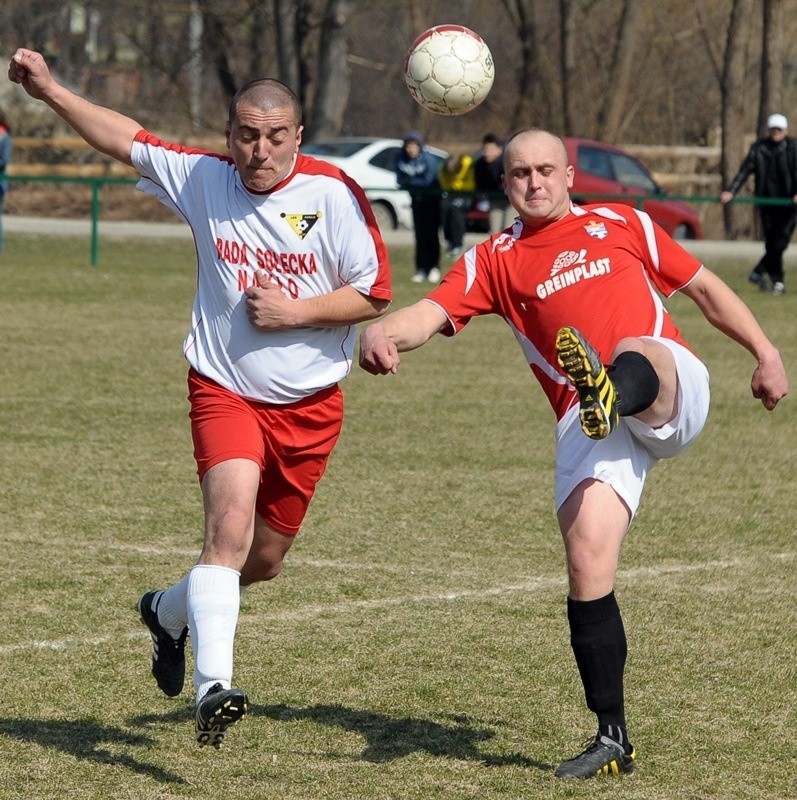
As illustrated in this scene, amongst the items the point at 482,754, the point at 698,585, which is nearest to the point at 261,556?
the point at 482,754

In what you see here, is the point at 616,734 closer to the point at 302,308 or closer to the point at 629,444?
the point at 629,444

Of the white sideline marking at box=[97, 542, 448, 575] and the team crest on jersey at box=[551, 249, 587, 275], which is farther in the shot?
the white sideline marking at box=[97, 542, 448, 575]

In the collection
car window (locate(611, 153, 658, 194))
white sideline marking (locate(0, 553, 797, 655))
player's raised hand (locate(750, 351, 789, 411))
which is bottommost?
white sideline marking (locate(0, 553, 797, 655))

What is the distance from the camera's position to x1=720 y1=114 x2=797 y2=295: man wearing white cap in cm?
2019

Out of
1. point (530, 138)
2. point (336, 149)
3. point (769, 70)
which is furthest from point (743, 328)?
point (336, 149)

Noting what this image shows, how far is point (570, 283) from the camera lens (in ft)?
16.5

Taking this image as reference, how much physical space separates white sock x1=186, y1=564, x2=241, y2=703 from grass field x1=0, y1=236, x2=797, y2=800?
0.34 m

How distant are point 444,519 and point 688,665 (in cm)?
257

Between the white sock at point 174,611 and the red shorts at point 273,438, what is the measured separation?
41 cm

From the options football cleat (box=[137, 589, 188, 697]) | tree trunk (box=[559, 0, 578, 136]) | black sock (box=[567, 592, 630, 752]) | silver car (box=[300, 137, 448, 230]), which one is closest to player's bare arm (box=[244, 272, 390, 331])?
football cleat (box=[137, 589, 188, 697])

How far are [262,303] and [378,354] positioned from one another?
565 mm

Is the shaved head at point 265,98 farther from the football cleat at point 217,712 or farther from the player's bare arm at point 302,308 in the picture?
the football cleat at point 217,712

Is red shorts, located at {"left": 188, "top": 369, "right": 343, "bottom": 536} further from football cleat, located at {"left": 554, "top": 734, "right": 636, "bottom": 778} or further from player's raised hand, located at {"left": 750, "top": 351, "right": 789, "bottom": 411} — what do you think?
player's raised hand, located at {"left": 750, "top": 351, "right": 789, "bottom": 411}

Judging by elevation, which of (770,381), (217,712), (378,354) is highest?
(378,354)
